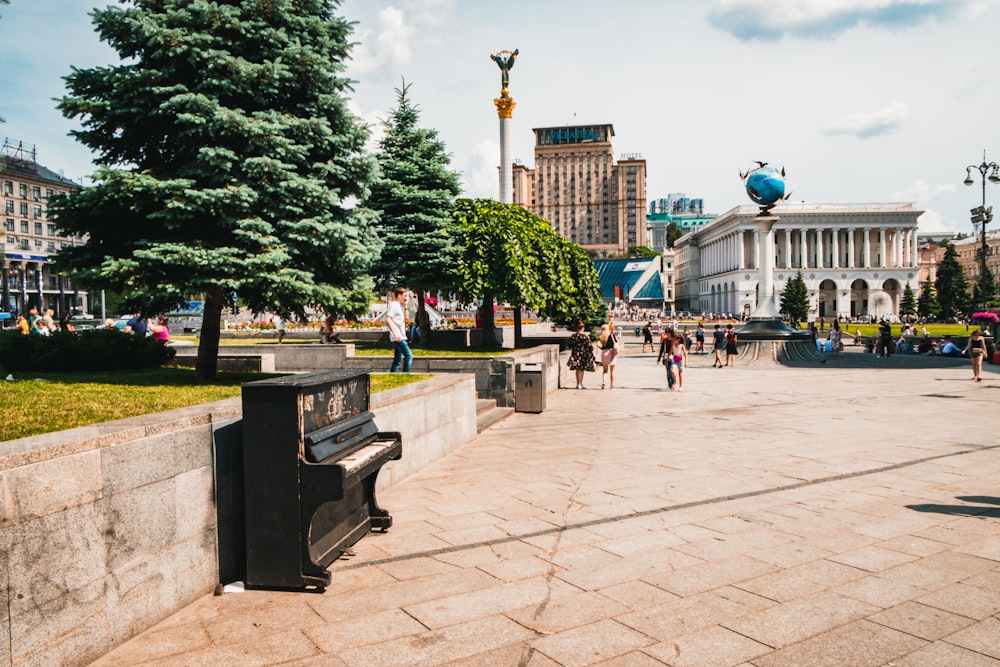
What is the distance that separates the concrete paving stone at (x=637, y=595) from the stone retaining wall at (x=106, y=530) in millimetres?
2608

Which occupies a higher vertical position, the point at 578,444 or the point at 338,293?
the point at 338,293

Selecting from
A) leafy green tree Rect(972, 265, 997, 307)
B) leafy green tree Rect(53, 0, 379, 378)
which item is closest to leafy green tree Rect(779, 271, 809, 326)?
leafy green tree Rect(972, 265, 997, 307)

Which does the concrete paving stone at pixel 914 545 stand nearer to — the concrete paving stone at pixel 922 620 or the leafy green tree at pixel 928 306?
the concrete paving stone at pixel 922 620

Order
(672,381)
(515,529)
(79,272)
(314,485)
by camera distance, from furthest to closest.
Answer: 1. (672,381)
2. (79,272)
3. (515,529)
4. (314,485)

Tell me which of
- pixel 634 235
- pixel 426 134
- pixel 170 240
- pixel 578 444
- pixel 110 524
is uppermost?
pixel 634 235

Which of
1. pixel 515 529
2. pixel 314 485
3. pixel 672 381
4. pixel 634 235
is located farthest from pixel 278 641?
pixel 634 235

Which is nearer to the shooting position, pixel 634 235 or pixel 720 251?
pixel 720 251

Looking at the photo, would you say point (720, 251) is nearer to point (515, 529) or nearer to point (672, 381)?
point (672, 381)

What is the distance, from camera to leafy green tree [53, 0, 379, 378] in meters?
9.81

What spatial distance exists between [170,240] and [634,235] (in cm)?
18250

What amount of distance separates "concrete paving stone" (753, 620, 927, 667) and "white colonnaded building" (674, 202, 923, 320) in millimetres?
A: 115660

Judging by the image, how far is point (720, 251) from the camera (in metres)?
138

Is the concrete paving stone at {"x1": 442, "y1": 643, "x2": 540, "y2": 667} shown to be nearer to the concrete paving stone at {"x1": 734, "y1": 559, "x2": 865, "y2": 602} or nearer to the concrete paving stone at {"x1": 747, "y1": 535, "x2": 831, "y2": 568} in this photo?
the concrete paving stone at {"x1": 734, "y1": 559, "x2": 865, "y2": 602}

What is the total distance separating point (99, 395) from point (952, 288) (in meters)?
109
